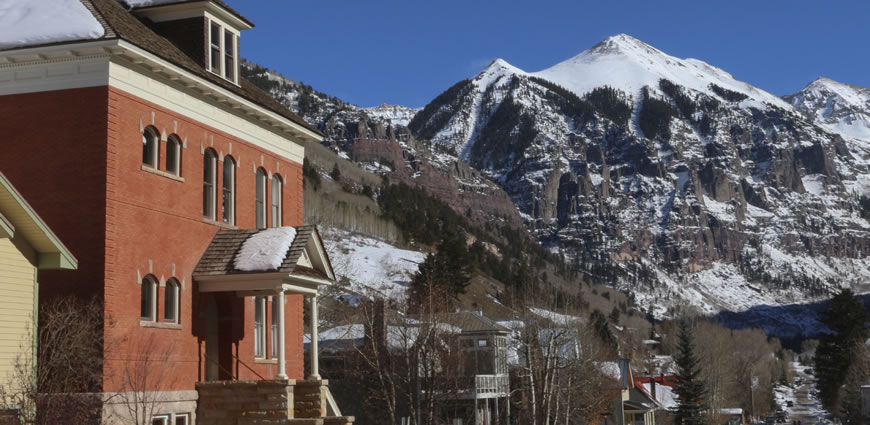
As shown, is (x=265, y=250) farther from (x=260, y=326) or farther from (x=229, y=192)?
(x=260, y=326)

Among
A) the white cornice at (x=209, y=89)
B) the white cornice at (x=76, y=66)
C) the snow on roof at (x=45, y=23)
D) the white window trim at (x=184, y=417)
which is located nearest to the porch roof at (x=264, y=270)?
the white window trim at (x=184, y=417)

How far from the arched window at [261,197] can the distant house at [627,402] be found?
185ft

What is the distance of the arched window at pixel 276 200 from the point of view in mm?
37531

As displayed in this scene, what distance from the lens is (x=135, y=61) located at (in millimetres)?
29234

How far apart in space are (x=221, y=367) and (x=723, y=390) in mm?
120931

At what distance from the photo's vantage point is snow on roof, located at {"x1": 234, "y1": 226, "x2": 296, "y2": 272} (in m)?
31.2

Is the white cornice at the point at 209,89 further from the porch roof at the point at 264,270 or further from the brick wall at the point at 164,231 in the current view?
the porch roof at the point at 264,270

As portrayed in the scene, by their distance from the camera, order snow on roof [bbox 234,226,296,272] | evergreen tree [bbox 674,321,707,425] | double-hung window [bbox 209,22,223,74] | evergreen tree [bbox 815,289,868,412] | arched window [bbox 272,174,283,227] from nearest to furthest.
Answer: snow on roof [bbox 234,226,296,272], double-hung window [bbox 209,22,223,74], arched window [bbox 272,174,283,227], evergreen tree [bbox 815,289,868,412], evergreen tree [bbox 674,321,707,425]

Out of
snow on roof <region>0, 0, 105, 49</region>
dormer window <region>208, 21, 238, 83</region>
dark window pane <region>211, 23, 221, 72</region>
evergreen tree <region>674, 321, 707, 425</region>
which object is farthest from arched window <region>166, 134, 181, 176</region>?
evergreen tree <region>674, 321, 707, 425</region>

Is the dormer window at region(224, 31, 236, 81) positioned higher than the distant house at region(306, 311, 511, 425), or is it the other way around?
the dormer window at region(224, 31, 236, 81)

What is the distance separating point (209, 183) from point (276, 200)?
192 inches

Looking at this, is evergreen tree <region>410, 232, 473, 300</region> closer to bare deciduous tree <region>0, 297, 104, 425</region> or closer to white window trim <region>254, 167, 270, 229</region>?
white window trim <region>254, 167, 270, 229</region>

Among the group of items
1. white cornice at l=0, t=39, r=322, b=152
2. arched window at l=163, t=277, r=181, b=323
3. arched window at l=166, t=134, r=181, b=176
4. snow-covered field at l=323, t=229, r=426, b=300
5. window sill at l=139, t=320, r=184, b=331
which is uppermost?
snow-covered field at l=323, t=229, r=426, b=300

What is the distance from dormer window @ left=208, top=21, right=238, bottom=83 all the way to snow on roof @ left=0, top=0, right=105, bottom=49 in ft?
16.8
